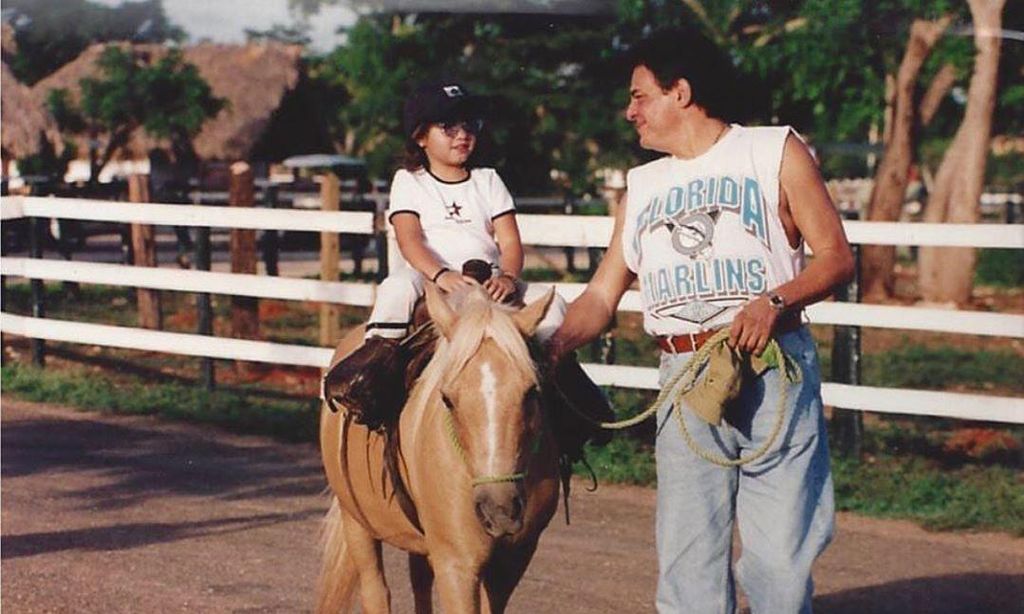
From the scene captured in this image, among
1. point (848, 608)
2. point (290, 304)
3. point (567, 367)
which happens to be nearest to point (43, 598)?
point (567, 367)

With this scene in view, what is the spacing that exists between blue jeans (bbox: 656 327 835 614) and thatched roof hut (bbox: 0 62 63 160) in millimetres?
22929

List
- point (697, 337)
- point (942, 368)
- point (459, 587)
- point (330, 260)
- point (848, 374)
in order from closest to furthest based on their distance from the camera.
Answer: point (697, 337) → point (459, 587) → point (848, 374) → point (330, 260) → point (942, 368)

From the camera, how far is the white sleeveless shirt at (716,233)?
185 inches

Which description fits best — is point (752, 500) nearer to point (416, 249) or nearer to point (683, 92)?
point (683, 92)

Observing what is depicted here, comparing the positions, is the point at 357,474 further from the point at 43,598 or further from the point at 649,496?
the point at 649,496

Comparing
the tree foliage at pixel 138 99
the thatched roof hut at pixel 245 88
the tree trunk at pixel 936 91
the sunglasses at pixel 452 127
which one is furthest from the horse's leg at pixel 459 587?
the thatched roof hut at pixel 245 88

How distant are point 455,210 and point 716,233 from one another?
1.97 meters

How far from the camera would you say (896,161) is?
24.0 metres

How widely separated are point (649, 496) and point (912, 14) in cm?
1295

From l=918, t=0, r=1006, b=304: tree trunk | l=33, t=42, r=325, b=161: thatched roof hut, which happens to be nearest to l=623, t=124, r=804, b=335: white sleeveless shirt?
l=918, t=0, r=1006, b=304: tree trunk

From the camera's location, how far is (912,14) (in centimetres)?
2131

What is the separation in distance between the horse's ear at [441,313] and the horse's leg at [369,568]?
1.48m

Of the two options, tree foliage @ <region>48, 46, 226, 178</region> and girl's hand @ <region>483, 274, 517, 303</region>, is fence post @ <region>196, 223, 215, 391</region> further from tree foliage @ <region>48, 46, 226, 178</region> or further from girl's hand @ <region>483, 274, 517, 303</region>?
tree foliage @ <region>48, 46, 226, 178</region>

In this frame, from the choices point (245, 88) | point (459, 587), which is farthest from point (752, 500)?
point (245, 88)
